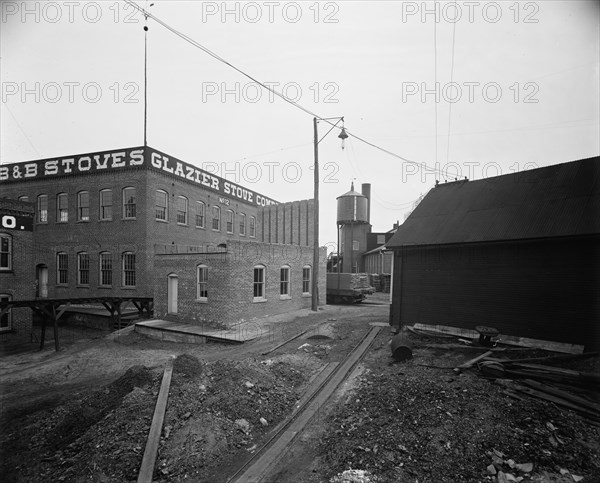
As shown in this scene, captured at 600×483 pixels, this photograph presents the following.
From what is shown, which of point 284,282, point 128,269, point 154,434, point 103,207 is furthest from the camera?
point 103,207

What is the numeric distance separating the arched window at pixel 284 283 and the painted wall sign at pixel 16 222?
1377 cm

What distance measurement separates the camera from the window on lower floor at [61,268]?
→ 2300 cm

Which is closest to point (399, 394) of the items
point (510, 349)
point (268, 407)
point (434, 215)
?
point (268, 407)

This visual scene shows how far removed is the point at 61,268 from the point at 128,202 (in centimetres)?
801

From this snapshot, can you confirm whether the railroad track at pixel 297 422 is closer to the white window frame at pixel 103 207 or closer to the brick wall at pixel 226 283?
the brick wall at pixel 226 283

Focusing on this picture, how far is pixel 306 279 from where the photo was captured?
810 inches

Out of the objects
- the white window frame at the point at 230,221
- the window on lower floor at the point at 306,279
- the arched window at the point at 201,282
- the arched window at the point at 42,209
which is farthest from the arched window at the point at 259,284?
the arched window at the point at 42,209

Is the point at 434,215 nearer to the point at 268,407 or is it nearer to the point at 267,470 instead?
the point at 268,407

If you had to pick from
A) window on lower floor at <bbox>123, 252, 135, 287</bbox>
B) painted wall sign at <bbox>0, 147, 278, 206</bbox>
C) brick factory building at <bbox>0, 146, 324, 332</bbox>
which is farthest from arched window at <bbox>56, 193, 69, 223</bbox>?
window on lower floor at <bbox>123, 252, 135, 287</bbox>

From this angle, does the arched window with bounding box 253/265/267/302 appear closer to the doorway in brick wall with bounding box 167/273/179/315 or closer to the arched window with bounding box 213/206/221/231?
the doorway in brick wall with bounding box 167/273/179/315

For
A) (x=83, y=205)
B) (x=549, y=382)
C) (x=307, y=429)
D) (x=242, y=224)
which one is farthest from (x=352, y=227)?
(x=307, y=429)

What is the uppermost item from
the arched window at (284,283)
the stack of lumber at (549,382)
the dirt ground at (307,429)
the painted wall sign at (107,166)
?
the painted wall sign at (107,166)

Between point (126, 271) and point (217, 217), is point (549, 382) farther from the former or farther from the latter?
point (217, 217)

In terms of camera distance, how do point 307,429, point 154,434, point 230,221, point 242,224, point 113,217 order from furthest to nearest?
point 242,224 < point 230,221 < point 113,217 < point 307,429 < point 154,434
